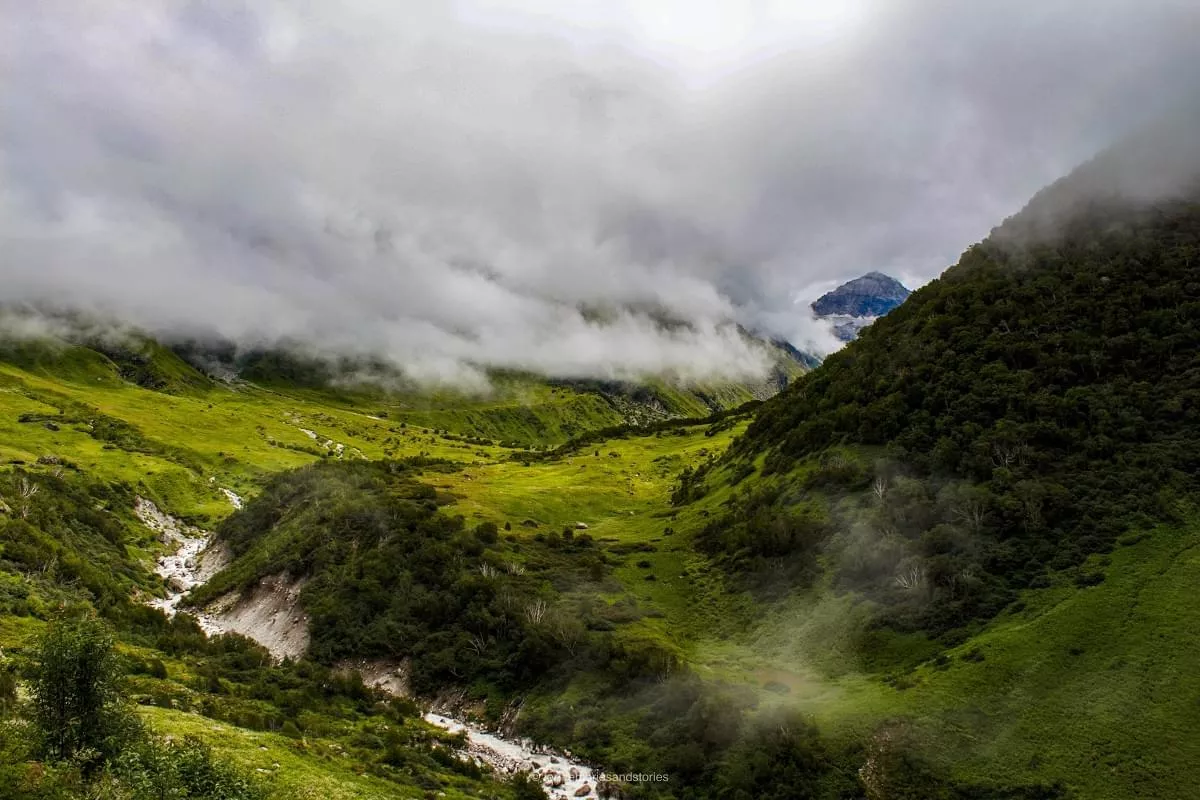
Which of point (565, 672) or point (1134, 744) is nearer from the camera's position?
point (1134, 744)

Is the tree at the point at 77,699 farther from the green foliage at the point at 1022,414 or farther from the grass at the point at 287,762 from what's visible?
the green foliage at the point at 1022,414

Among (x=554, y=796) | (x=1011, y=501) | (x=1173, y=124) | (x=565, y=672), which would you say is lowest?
(x=554, y=796)

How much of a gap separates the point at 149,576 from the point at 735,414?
152622 mm

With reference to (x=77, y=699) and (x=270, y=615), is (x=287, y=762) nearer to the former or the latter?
(x=77, y=699)

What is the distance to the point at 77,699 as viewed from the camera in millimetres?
28625

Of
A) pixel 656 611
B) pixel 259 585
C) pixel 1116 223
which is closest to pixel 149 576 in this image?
pixel 259 585

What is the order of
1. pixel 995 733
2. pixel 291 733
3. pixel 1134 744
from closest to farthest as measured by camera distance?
pixel 1134 744
pixel 995 733
pixel 291 733

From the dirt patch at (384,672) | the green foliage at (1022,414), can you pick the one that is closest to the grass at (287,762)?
the dirt patch at (384,672)

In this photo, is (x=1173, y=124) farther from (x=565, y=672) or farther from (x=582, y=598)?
(x=565, y=672)

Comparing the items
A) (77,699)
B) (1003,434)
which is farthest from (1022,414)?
(77,699)

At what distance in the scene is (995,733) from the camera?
40.8 metres

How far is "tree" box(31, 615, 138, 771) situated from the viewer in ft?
90.9

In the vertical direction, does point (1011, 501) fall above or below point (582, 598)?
above

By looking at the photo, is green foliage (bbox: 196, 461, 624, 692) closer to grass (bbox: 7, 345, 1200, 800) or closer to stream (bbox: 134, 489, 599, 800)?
stream (bbox: 134, 489, 599, 800)
